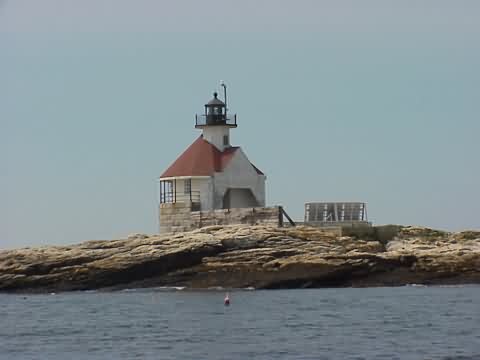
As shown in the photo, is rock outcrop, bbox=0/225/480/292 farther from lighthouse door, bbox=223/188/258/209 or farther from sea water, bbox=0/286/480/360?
lighthouse door, bbox=223/188/258/209

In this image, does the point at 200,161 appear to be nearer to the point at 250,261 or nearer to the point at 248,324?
the point at 250,261

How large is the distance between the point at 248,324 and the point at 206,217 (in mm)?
16927

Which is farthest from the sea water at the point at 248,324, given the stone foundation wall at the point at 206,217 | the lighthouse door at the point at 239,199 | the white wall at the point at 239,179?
the lighthouse door at the point at 239,199

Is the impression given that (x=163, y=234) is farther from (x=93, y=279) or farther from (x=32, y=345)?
(x=32, y=345)

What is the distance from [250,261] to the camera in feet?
146

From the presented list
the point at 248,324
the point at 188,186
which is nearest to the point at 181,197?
the point at 188,186

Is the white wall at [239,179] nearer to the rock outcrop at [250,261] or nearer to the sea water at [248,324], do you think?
the rock outcrop at [250,261]

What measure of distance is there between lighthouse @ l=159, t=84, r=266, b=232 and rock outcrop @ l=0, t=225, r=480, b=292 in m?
3.71

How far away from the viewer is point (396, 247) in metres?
45.5

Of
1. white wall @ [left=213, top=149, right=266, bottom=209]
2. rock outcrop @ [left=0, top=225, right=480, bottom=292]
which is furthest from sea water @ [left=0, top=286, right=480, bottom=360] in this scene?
white wall @ [left=213, top=149, right=266, bottom=209]

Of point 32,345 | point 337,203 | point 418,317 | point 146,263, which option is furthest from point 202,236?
point 32,345

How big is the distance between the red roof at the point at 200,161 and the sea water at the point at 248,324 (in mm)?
7477

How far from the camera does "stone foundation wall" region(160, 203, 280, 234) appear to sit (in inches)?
1897

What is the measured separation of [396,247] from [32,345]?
19475 mm
